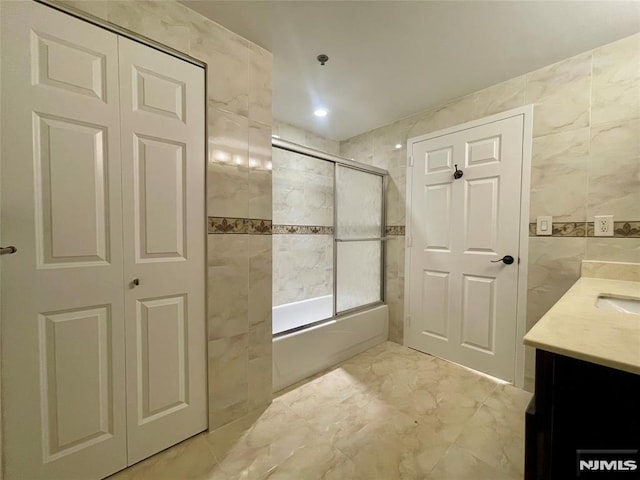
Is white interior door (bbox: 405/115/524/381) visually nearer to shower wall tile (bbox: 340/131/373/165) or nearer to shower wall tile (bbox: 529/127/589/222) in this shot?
shower wall tile (bbox: 529/127/589/222)

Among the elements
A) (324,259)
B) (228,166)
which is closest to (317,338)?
(324,259)

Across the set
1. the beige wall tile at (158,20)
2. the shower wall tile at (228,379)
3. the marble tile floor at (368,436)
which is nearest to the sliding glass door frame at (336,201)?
the shower wall tile at (228,379)

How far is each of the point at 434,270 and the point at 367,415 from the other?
132cm

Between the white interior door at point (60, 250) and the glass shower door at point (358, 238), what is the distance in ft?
5.21

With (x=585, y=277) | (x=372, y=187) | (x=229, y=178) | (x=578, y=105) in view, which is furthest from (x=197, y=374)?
(x=578, y=105)

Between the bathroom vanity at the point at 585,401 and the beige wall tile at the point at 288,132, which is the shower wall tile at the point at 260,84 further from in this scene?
the bathroom vanity at the point at 585,401

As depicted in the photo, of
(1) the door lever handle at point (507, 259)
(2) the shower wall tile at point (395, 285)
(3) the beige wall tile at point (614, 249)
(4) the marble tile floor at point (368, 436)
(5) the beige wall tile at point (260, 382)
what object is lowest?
(4) the marble tile floor at point (368, 436)

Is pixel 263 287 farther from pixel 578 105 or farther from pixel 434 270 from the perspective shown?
pixel 578 105

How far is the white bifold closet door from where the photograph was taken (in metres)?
0.99

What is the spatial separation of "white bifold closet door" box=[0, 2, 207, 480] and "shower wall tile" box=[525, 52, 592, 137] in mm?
2164

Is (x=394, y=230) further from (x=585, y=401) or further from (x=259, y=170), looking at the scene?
(x=585, y=401)

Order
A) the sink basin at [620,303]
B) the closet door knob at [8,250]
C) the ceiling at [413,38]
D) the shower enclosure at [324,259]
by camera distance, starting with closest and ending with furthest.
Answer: the closet door knob at [8,250] < the sink basin at [620,303] < the ceiling at [413,38] < the shower enclosure at [324,259]

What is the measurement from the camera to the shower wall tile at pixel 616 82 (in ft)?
4.81

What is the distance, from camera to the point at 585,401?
68 centimetres
